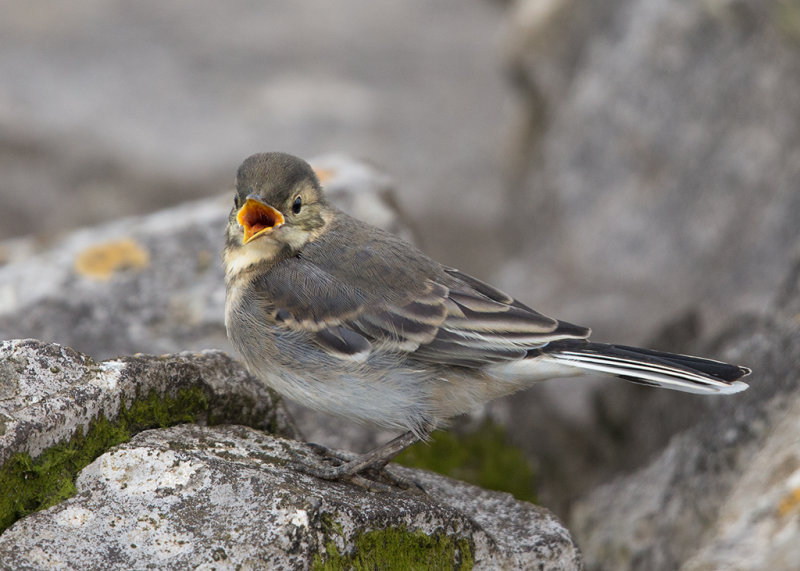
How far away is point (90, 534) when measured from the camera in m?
4.02

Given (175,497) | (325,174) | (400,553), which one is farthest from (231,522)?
(325,174)

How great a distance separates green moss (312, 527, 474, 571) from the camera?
417cm

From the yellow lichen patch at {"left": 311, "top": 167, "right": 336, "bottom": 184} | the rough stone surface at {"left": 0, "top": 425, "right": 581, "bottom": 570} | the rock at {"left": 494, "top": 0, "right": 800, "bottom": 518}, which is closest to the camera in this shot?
the rough stone surface at {"left": 0, "top": 425, "right": 581, "bottom": 570}

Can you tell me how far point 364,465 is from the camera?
203 inches

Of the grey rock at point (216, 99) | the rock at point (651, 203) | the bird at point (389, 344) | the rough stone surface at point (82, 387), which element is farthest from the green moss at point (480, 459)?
the grey rock at point (216, 99)

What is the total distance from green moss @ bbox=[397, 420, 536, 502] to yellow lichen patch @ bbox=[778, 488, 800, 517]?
350 centimetres

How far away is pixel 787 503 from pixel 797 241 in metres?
3.37

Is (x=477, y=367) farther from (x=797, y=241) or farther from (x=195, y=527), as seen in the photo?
→ (x=797, y=241)

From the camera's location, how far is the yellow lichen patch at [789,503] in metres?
3.62

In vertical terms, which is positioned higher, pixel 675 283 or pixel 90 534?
pixel 675 283

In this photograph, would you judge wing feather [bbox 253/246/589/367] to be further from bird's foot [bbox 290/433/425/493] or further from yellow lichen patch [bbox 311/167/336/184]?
yellow lichen patch [bbox 311/167/336/184]

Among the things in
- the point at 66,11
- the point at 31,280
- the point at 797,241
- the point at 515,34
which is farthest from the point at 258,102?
the point at 797,241

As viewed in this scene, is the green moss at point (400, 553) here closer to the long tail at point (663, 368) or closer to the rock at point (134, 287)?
the long tail at point (663, 368)

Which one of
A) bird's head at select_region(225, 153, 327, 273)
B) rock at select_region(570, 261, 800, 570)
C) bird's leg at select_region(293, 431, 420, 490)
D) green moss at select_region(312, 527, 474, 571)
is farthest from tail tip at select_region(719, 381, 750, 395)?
bird's head at select_region(225, 153, 327, 273)
